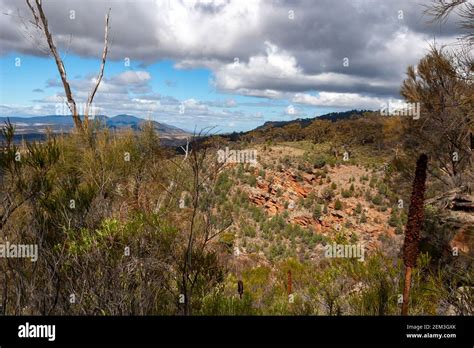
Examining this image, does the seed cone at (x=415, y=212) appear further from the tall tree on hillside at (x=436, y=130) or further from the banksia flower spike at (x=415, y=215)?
the tall tree on hillside at (x=436, y=130)

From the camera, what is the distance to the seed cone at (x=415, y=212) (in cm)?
294

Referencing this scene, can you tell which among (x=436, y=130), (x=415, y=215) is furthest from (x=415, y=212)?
(x=436, y=130)

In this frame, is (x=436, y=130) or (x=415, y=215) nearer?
(x=415, y=215)

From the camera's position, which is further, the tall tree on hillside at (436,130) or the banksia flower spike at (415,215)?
the tall tree on hillside at (436,130)

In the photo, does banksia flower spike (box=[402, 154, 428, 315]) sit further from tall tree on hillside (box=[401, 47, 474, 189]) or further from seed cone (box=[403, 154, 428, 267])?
tall tree on hillside (box=[401, 47, 474, 189])

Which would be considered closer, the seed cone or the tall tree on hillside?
the seed cone

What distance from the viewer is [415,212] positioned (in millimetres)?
2998

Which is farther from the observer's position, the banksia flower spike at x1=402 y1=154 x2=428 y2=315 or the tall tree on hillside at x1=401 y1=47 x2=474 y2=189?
the tall tree on hillside at x1=401 y1=47 x2=474 y2=189

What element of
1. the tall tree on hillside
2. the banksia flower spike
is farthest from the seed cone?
the tall tree on hillside

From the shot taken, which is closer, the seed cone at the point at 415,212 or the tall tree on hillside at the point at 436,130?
the seed cone at the point at 415,212

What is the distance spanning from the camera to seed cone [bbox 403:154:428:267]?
116 inches

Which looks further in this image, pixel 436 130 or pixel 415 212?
pixel 436 130

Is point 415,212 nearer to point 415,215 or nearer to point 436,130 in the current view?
point 415,215

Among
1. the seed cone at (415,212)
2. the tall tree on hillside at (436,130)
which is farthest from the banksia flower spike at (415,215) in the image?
the tall tree on hillside at (436,130)
